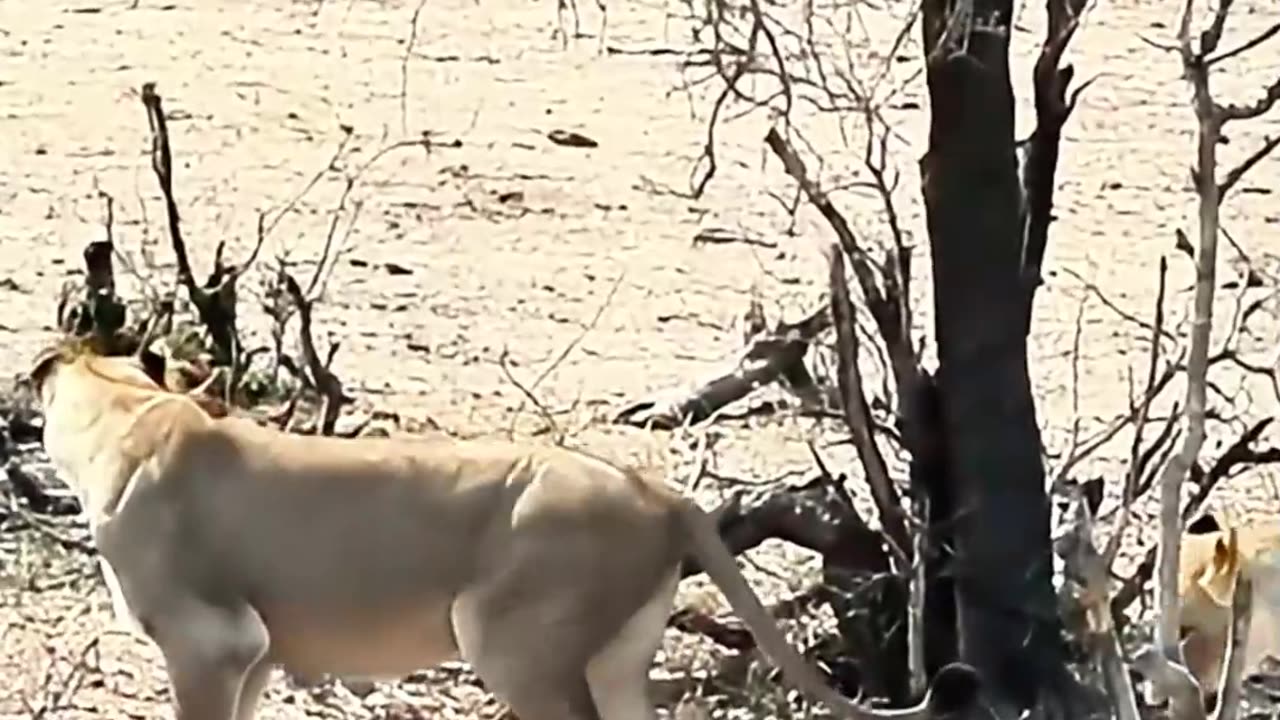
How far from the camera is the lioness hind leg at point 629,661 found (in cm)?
422

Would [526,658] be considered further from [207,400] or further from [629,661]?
[207,400]

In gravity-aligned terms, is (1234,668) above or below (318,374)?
above

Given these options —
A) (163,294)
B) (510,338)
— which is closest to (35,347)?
(163,294)

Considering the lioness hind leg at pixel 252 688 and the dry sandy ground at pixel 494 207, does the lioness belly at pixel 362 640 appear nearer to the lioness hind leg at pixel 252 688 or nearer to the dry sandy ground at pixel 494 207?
the lioness hind leg at pixel 252 688

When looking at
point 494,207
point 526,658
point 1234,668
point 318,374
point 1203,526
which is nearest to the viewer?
point 1234,668

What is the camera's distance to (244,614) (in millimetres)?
4289

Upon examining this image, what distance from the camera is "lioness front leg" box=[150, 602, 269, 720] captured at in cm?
427

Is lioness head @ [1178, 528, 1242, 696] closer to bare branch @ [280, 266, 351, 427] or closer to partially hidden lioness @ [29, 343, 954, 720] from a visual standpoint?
partially hidden lioness @ [29, 343, 954, 720]

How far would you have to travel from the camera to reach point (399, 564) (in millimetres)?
4230

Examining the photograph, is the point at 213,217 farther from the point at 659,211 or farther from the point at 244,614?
the point at 244,614

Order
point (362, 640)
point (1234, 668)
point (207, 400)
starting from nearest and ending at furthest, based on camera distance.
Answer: point (1234, 668) < point (362, 640) < point (207, 400)

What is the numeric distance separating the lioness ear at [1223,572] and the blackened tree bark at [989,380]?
259 mm

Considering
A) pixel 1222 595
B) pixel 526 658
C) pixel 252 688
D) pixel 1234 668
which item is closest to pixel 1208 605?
pixel 1222 595

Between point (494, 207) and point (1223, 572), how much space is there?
17.3 feet
